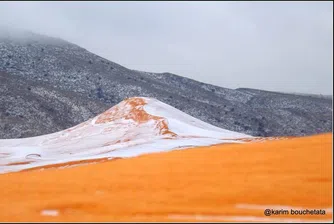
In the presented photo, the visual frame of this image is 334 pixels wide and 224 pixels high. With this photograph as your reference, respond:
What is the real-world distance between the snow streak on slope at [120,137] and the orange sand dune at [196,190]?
43.4 feet

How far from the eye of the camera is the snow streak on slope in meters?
24.3

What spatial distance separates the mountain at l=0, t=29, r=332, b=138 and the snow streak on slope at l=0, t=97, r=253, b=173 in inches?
1327

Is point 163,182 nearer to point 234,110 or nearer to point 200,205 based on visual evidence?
point 200,205

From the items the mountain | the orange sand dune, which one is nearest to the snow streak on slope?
the orange sand dune

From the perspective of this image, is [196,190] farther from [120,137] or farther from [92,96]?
[92,96]

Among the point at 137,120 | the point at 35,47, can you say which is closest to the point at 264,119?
the point at 35,47

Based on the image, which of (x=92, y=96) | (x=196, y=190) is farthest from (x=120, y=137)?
(x=92, y=96)

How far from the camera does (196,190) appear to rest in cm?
613

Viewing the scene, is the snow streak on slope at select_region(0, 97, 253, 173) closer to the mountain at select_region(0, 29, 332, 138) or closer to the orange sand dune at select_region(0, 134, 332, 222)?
the orange sand dune at select_region(0, 134, 332, 222)

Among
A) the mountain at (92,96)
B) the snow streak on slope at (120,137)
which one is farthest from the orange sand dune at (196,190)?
the mountain at (92,96)

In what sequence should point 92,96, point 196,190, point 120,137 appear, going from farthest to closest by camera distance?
point 92,96 < point 120,137 < point 196,190

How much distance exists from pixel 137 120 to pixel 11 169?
12.1 meters

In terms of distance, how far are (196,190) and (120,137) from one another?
24.3m

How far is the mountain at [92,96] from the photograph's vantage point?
75.0m
